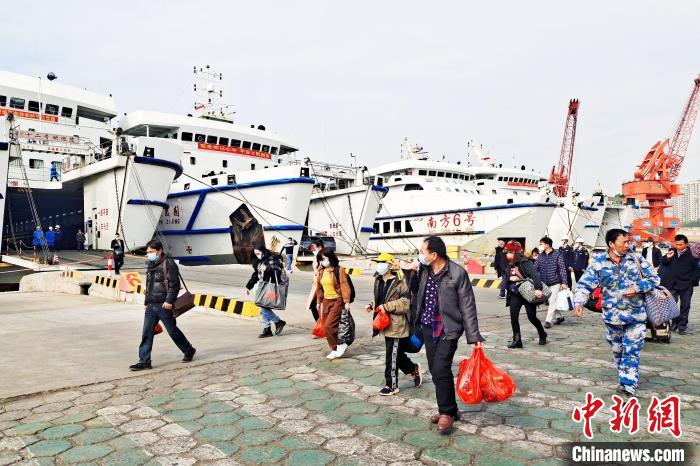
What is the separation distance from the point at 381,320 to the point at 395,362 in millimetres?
412

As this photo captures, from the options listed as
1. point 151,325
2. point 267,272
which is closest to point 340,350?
point 267,272

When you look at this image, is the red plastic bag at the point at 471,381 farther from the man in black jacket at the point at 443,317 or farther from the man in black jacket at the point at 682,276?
the man in black jacket at the point at 682,276

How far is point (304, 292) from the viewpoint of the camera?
12.2m

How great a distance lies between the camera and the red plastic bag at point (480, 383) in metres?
3.44

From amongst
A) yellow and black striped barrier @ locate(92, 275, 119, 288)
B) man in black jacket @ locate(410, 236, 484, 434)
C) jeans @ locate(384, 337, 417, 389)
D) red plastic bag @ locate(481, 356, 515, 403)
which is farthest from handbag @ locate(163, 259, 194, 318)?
yellow and black striped barrier @ locate(92, 275, 119, 288)

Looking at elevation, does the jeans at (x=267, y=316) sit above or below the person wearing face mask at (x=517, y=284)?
below

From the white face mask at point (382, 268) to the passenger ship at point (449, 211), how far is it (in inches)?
771

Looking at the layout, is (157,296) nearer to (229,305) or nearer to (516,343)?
(229,305)

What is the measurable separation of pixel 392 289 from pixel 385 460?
76.0 inches

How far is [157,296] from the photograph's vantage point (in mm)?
5359

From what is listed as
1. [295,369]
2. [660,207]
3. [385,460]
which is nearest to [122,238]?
[295,369]

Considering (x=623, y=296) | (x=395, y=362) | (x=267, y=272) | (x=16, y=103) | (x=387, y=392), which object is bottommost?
(x=387, y=392)

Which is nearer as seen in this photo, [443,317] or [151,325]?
[443,317]

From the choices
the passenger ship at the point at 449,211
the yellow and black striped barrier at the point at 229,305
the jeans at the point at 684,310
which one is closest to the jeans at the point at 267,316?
the yellow and black striped barrier at the point at 229,305
